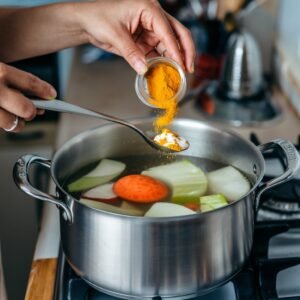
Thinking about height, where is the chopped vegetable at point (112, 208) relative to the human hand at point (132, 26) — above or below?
below

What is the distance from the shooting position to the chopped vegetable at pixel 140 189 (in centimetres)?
90

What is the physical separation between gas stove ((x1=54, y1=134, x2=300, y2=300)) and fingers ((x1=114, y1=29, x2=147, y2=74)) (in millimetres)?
316

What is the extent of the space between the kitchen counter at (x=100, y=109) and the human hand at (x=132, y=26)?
1.08ft

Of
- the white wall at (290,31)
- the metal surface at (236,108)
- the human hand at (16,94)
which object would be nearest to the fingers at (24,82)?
the human hand at (16,94)

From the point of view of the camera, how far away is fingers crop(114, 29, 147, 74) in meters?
0.97

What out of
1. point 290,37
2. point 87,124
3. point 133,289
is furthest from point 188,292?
point 290,37

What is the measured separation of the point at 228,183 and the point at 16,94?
37 cm

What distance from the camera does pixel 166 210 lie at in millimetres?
853

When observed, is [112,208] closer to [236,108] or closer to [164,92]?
[164,92]

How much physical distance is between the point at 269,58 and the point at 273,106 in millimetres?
280

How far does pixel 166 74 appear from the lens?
1.02 meters

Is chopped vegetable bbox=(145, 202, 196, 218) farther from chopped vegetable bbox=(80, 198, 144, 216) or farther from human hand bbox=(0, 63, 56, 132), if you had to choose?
human hand bbox=(0, 63, 56, 132)

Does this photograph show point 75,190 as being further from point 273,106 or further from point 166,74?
point 273,106

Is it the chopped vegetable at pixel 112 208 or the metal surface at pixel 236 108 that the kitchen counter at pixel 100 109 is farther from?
the chopped vegetable at pixel 112 208
